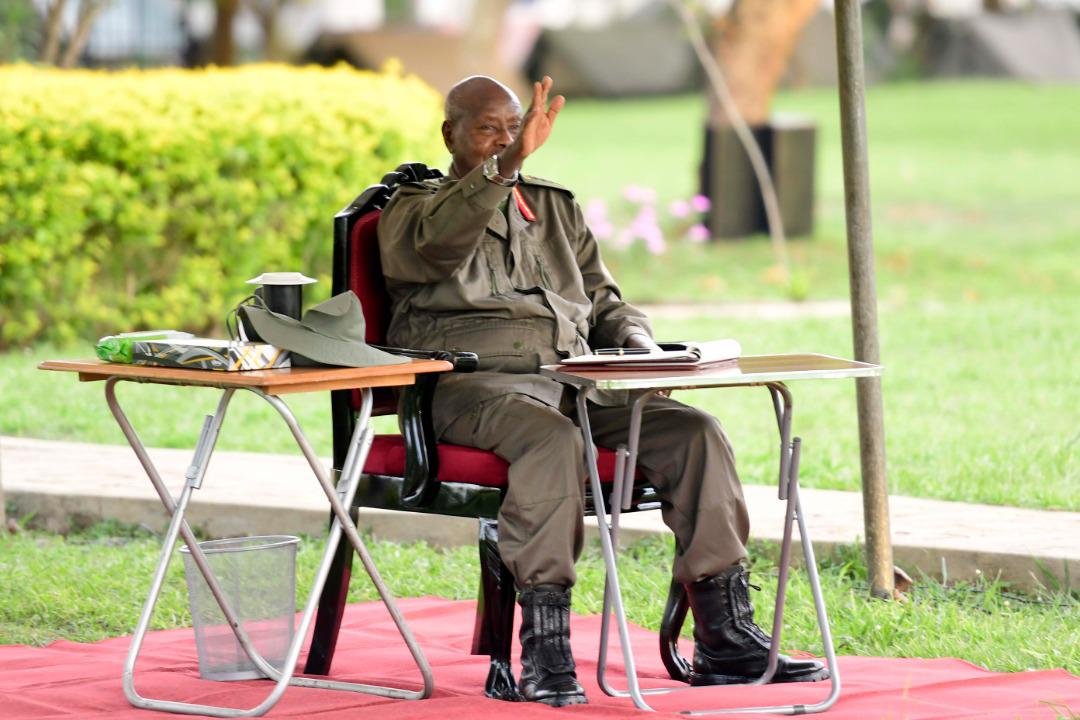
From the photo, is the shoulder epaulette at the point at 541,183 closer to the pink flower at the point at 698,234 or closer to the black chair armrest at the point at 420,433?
the black chair armrest at the point at 420,433

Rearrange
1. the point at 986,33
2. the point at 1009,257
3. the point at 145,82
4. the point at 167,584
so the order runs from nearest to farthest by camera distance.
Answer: the point at 167,584 < the point at 145,82 < the point at 1009,257 < the point at 986,33

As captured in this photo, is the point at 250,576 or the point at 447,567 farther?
the point at 447,567

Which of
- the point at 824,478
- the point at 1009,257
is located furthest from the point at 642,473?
the point at 1009,257

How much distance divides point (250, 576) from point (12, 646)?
75 centimetres

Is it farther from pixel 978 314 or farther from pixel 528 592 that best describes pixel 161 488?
pixel 978 314

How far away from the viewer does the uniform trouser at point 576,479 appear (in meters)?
3.89

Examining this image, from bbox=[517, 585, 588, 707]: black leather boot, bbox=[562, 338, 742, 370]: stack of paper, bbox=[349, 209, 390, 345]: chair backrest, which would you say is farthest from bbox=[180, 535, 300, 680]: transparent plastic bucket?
bbox=[562, 338, 742, 370]: stack of paper

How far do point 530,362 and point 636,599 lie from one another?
3.74 ft

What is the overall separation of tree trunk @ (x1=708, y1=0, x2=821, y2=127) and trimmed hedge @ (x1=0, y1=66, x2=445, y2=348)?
488 cm

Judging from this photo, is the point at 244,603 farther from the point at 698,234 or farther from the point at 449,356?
the point at 698,234

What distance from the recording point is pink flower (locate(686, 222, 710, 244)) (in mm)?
13391

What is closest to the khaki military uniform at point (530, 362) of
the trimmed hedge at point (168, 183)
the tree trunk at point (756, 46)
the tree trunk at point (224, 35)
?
the trimmed hedge at point (168, 183)

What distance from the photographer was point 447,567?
5535mm

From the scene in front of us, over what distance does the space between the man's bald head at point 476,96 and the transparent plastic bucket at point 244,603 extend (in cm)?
118
